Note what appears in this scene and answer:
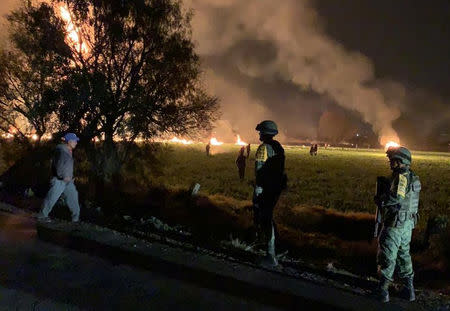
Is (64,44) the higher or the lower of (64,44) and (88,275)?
the higher

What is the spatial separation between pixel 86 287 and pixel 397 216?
3.29m

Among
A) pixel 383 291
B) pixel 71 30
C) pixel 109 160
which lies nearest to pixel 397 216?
pixel 383 291

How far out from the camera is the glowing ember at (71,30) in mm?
14383

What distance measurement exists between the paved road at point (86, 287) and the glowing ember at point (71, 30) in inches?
413

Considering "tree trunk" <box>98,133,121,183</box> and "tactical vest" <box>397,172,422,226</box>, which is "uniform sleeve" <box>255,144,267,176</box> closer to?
"tactical vest" <box>397,172,422,226</box>

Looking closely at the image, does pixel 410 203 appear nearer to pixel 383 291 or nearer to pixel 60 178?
pixel 383 291

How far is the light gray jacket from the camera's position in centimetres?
714

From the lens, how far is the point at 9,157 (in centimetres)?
1652

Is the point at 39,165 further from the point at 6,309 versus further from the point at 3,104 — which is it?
the point at 6,309

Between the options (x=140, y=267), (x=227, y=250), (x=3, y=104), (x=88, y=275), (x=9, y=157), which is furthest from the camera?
(x=9, y=157)

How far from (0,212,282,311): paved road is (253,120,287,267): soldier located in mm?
1148

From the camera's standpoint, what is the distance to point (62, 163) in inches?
281

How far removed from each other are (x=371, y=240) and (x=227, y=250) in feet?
15.5

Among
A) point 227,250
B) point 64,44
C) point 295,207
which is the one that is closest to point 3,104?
point 64,44
